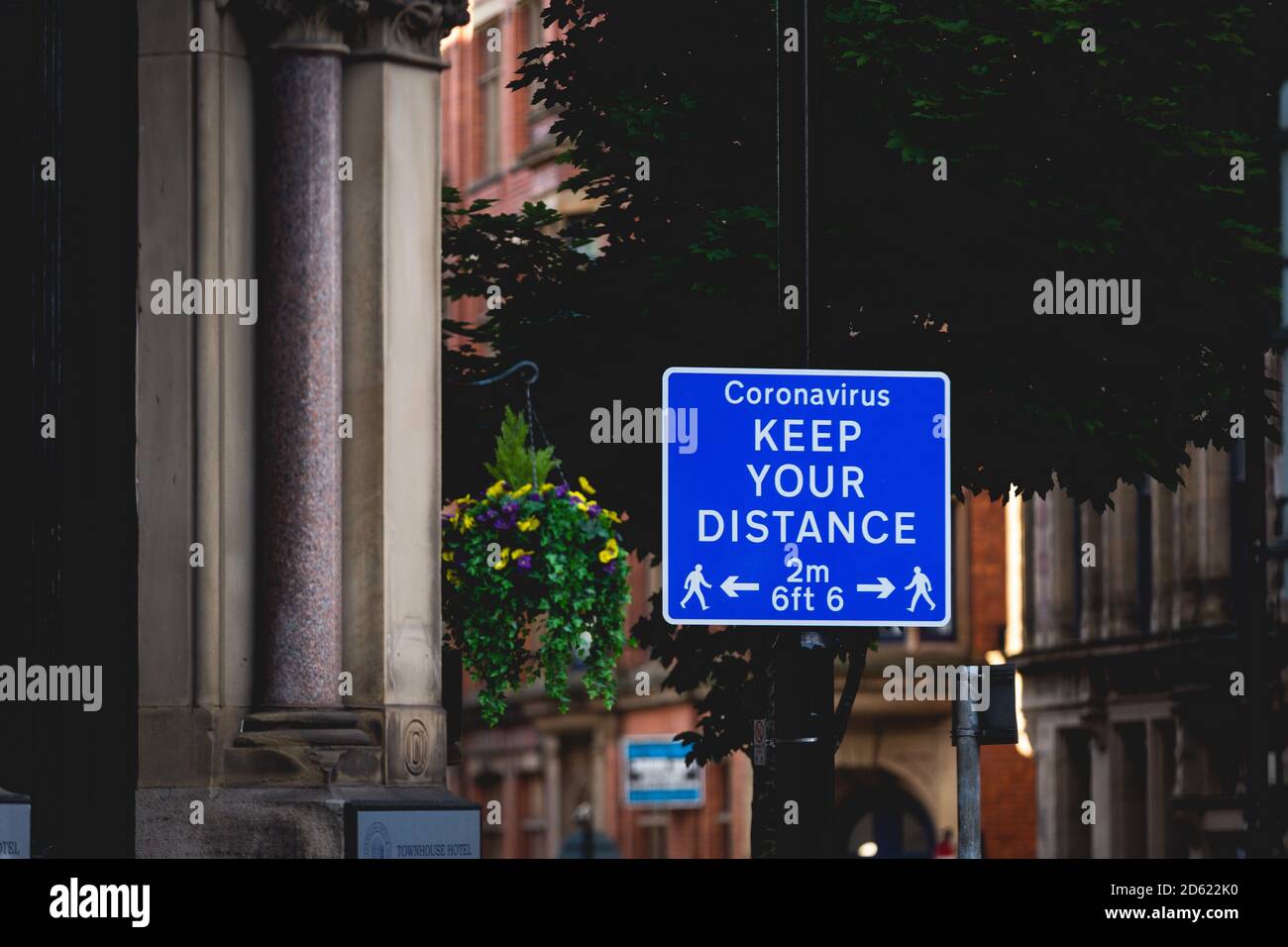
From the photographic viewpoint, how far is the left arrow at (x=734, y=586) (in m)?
13.7

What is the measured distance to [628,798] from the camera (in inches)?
1654

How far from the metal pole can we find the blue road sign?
7.17 meters

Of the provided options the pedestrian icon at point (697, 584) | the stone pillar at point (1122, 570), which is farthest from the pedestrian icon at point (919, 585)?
the stone pillar at point (1122, 570)

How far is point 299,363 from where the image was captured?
16.4 m

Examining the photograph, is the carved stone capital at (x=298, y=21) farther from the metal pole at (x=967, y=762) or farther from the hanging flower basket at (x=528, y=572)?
the metal pole at (x=967, y=762)

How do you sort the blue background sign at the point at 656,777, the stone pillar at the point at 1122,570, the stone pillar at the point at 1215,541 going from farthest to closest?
the stone pillar at the point at 1122,570 < the stone pillar at the point at 1215,541 < the blue background sign at the point at 656,777

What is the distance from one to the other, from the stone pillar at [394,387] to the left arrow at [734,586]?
3167 mm

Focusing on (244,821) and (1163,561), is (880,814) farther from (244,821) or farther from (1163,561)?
(244,821)

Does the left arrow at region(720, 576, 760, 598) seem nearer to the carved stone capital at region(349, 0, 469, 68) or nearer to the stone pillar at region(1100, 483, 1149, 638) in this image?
the carved stone capital at region(349, 0, 469, 68)

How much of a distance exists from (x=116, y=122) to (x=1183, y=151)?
11722 mm

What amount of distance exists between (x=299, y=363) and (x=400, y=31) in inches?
67.6

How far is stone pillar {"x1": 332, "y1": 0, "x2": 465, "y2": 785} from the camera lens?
1650cm

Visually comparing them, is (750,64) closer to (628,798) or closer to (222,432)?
(222,432)
